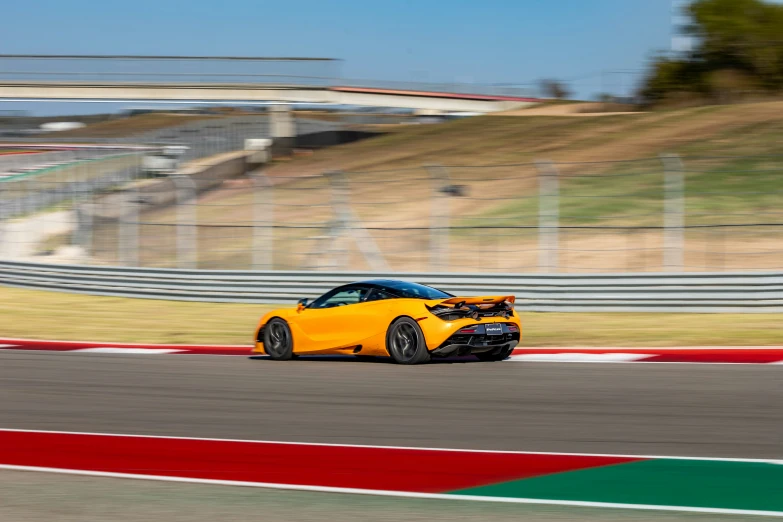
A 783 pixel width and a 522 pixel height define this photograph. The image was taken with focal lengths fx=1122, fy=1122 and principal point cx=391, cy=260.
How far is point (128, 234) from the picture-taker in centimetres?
2373

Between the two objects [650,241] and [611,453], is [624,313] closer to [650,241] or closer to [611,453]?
[650,241]

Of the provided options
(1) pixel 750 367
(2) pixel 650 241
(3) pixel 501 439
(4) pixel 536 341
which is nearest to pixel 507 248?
(2) pixel 650 241

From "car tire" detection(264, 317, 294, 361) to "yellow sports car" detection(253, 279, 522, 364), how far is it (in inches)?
0.5

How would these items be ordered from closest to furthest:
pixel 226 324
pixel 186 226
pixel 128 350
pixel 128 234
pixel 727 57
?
1. pixel 128 350
2. pixel 226 324
3. pixel 186 226
4. pixel 128 234
5. pixel 727 57

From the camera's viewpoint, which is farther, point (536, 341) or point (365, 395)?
point (536, 341)

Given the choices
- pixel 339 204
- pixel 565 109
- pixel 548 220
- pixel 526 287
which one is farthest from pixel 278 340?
pixel 565 109

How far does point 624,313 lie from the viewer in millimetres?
17734

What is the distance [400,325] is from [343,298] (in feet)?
3.74

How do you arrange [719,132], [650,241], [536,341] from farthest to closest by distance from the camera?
[719,132]
[650,241]
[536,341]

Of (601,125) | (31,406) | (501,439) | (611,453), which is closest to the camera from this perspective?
(611,453)

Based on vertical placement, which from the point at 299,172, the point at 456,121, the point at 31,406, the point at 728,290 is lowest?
the point at 31,406

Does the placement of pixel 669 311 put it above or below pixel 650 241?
below

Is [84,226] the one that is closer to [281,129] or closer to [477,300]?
[477,300]

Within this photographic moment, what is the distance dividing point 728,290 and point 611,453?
10.9 metres
